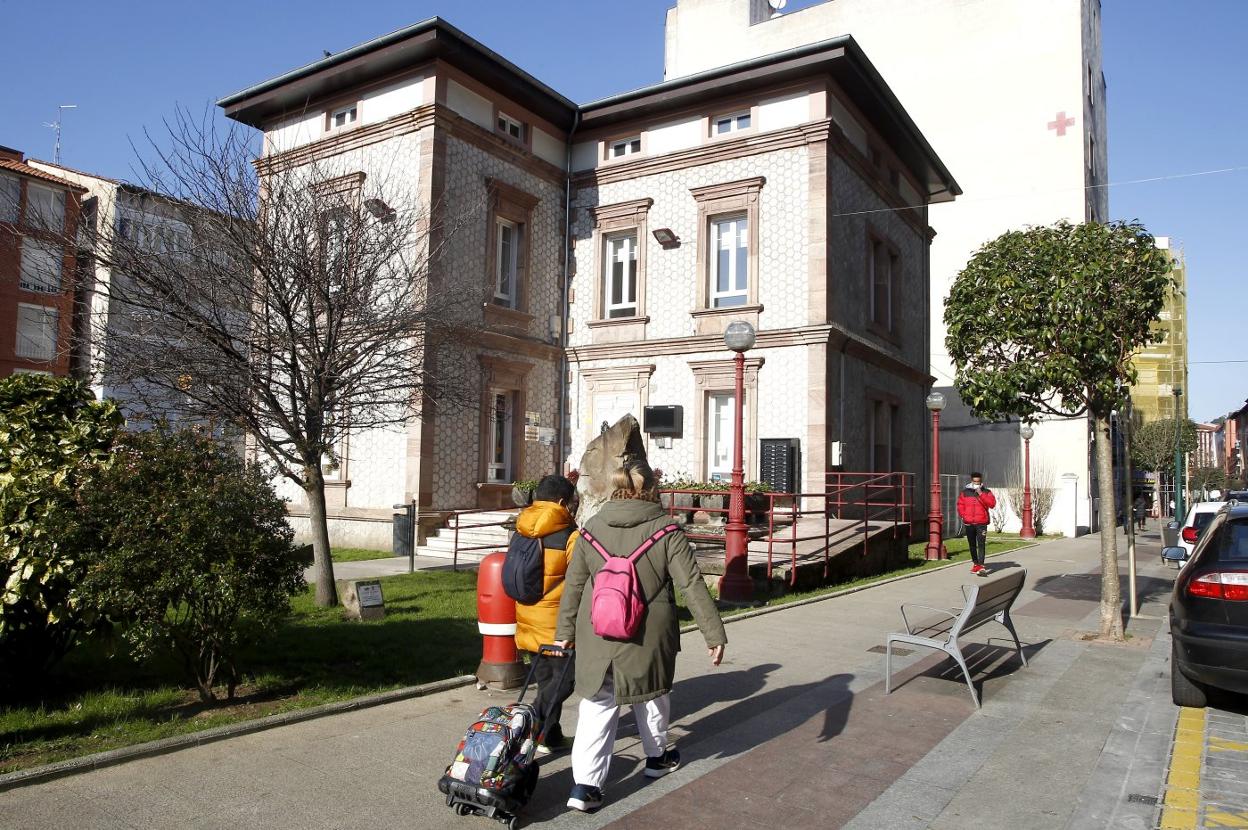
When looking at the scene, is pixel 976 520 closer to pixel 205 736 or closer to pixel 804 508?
pixel 804 508

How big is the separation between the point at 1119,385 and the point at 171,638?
9547mm

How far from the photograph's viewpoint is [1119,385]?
9.71 m

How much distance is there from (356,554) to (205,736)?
465 inches

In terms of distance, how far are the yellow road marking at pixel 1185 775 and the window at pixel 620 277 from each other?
50.8 ft

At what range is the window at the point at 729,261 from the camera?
63.0 ft

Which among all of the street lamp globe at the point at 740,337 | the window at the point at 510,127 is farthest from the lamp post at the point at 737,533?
the window at the point at 510,127

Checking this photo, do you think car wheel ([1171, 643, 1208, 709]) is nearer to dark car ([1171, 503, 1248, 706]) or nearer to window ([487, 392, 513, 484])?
dark car ([1171, 503, 1248, 706])

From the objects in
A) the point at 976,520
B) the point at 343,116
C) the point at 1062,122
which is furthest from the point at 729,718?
the point at 1062,122

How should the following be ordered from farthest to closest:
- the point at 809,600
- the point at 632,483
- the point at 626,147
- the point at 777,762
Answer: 1. the point at 626,147
2. the point at 809,600
3. the point at 777,762
4. the point at 632,483

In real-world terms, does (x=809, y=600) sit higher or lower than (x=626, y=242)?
lower

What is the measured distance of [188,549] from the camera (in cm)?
518

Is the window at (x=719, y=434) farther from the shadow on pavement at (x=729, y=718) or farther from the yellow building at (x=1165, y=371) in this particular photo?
the yellow building at (x=1165, y=371)

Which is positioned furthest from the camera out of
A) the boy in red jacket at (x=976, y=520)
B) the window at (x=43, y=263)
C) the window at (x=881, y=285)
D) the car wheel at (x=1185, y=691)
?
the window at (x=881, y=285)

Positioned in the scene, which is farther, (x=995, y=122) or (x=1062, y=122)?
(x=995, y=122)
